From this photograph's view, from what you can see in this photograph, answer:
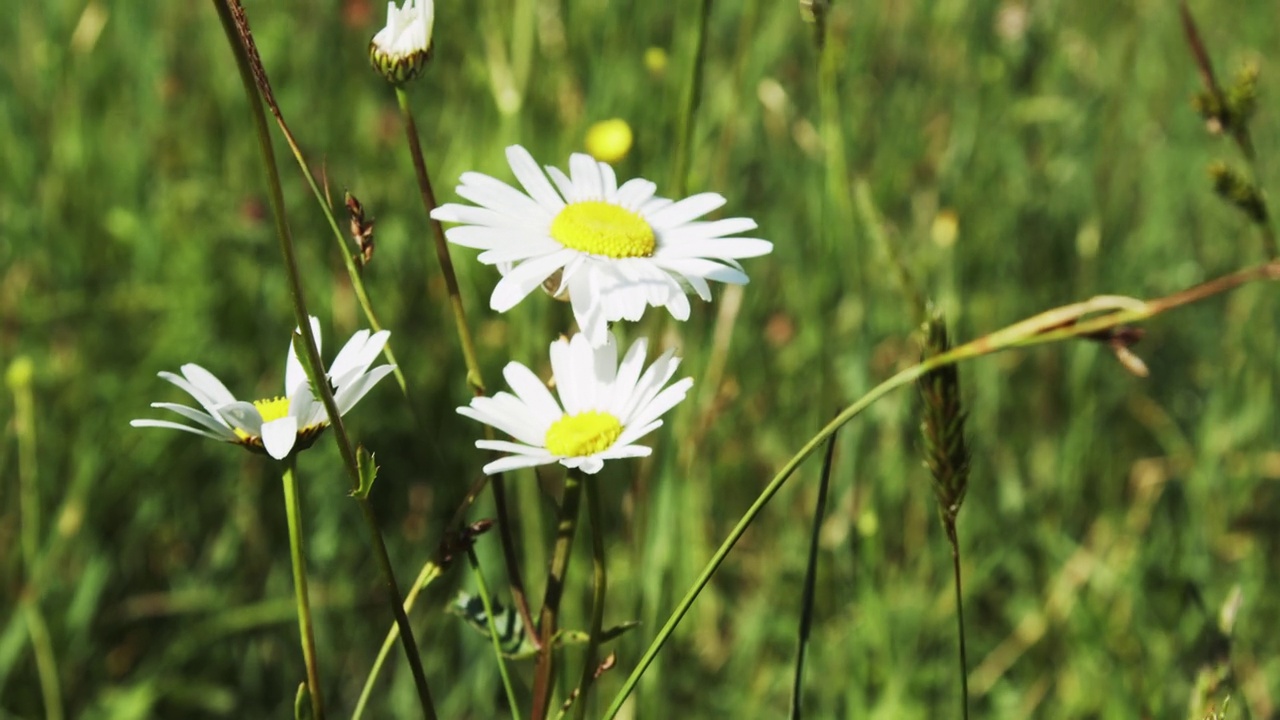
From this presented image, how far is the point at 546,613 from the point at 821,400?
0.64m

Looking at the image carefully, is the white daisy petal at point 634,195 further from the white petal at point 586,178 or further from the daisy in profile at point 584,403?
the daisy in profile at point 584,403

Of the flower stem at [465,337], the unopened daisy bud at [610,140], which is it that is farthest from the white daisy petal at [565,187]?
the unopened daisy bud at [610,140]

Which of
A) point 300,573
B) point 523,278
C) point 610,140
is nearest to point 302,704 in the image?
point 300,573

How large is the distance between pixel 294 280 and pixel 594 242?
248 millimetres

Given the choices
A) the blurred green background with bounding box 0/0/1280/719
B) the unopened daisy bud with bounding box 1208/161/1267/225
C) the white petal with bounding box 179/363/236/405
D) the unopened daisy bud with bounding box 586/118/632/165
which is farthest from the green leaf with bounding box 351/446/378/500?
the unopened daisy bud with bounding box 586/118/632/165

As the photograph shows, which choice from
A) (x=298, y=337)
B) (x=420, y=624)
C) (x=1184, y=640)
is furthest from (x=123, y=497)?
(x=1184, y=640)

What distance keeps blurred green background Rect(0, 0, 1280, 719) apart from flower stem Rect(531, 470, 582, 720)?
0.41m

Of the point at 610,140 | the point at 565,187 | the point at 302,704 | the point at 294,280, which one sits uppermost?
the point at 610,140

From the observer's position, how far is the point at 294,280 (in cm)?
63

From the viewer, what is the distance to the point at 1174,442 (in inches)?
80.1

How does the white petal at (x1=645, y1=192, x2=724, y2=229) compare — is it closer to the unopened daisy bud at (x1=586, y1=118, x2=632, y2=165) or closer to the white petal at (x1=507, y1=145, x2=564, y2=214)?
the white petal at (x1=507, y1=145, x2=564, y2=214)

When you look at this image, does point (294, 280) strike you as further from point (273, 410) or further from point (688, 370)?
point (688, 370)

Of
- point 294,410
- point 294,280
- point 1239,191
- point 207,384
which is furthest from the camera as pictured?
point 1239,191

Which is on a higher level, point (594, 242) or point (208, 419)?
point (594, 242)
